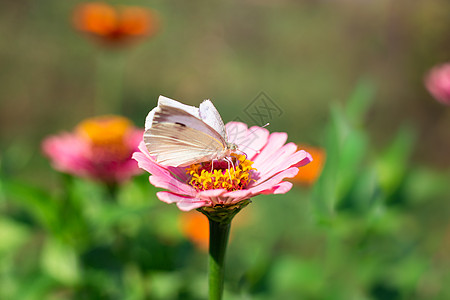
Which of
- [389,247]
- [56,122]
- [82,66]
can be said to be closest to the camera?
[389,247]

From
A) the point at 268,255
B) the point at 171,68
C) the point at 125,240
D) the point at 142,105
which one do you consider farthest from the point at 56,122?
the point at 268,255

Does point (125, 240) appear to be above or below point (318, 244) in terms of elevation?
above

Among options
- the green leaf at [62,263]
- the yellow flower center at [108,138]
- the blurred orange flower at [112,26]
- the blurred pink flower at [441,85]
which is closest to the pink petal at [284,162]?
the green leaf at [62,263]

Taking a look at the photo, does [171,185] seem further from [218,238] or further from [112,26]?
[112,26]

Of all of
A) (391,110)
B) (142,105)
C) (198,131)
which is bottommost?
(142,105)

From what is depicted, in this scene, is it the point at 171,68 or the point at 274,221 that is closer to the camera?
the point at 274,221

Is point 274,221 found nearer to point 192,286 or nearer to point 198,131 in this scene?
point 192,286

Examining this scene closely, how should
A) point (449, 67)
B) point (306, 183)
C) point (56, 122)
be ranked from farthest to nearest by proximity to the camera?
point (56, 122) < point (306, 183) < point (449, 67)

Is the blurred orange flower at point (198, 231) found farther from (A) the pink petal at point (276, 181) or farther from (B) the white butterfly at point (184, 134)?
(A) the pink petal at point (276, 181)

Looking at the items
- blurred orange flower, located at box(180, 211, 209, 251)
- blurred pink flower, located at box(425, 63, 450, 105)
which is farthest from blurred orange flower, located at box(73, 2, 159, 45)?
blurred pink flower, located at box(425, 63, 450, 105)

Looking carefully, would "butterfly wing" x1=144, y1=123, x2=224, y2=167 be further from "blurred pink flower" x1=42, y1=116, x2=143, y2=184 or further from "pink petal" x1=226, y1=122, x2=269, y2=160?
"blurred pink flower" x1=42, y1=116, x2=143, y2=184
